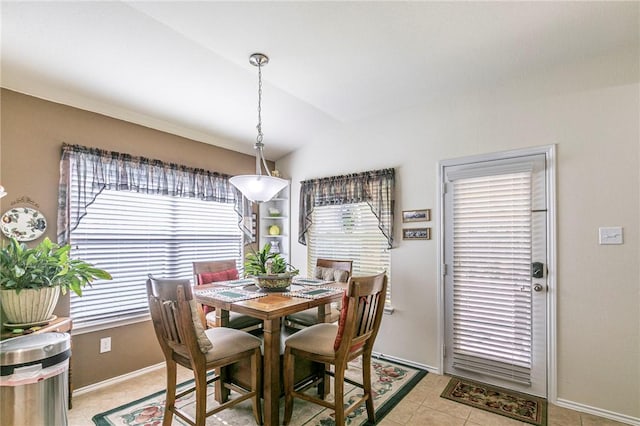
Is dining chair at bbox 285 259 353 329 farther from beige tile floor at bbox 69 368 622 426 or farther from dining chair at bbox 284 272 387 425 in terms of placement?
Answer: beige tile floor at bbox 69 368 622 426

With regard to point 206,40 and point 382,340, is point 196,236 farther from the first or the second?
point 382,340

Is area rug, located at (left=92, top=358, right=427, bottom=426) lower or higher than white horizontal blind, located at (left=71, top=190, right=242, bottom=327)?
lower

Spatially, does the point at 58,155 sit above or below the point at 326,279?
above

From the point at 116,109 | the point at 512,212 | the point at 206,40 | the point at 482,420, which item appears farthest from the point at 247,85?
the point at 482,420

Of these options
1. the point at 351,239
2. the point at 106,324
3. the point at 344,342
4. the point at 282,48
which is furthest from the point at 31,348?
the point at 351,239

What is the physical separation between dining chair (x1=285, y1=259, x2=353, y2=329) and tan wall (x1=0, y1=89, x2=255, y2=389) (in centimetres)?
149

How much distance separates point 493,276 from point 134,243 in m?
3.40

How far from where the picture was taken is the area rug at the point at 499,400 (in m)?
2.50

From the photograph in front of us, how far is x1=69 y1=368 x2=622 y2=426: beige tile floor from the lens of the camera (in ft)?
7.92

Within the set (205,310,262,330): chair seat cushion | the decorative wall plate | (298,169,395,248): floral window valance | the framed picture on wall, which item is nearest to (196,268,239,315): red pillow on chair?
(205,310,262,330): chair seat cushion

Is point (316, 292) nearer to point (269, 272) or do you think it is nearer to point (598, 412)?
point (269, 272)

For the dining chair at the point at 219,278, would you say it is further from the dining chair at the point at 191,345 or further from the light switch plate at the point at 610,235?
the light switch plate at the point at 610,235

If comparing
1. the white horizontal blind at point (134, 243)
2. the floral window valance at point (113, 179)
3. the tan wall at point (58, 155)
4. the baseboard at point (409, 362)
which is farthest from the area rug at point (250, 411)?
the floral window valance at point (113, 179)

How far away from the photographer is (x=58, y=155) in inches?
108
